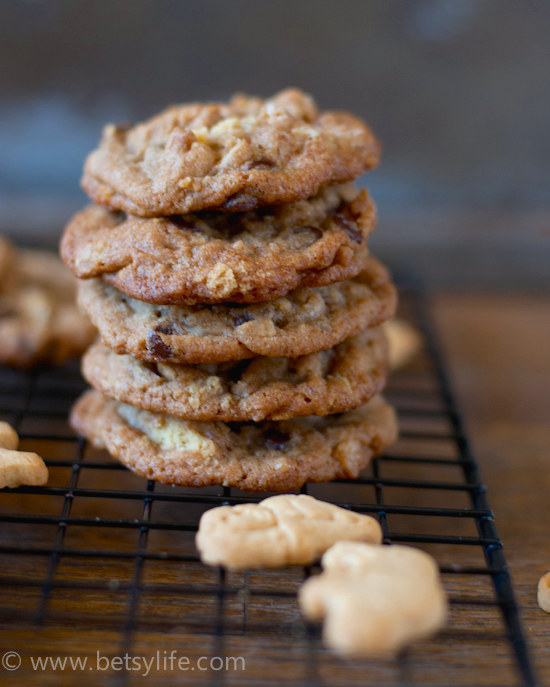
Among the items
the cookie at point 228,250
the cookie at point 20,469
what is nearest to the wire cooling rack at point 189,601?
the cookie at point 20,469

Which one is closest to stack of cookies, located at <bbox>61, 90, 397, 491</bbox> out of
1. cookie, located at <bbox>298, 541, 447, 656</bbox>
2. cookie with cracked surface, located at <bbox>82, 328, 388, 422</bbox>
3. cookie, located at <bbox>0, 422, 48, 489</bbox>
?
cookie with cracked surface, located at <bbox>82, 328, 388, 422</bbox>

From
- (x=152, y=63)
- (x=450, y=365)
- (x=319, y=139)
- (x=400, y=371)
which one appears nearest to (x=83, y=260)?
(x=319, y=139)

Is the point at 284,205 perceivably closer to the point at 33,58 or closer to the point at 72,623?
the point at 72,623

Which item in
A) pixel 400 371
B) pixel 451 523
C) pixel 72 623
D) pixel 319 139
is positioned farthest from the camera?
pixel 400 371

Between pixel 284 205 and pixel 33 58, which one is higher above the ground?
pixel 284 205

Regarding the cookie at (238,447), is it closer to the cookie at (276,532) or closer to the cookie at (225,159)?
the cookie at (276,532)

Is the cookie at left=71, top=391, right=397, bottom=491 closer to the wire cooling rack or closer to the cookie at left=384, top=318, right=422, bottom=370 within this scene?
the wire cooling rack

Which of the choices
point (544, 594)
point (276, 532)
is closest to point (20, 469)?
point (276, 532)
